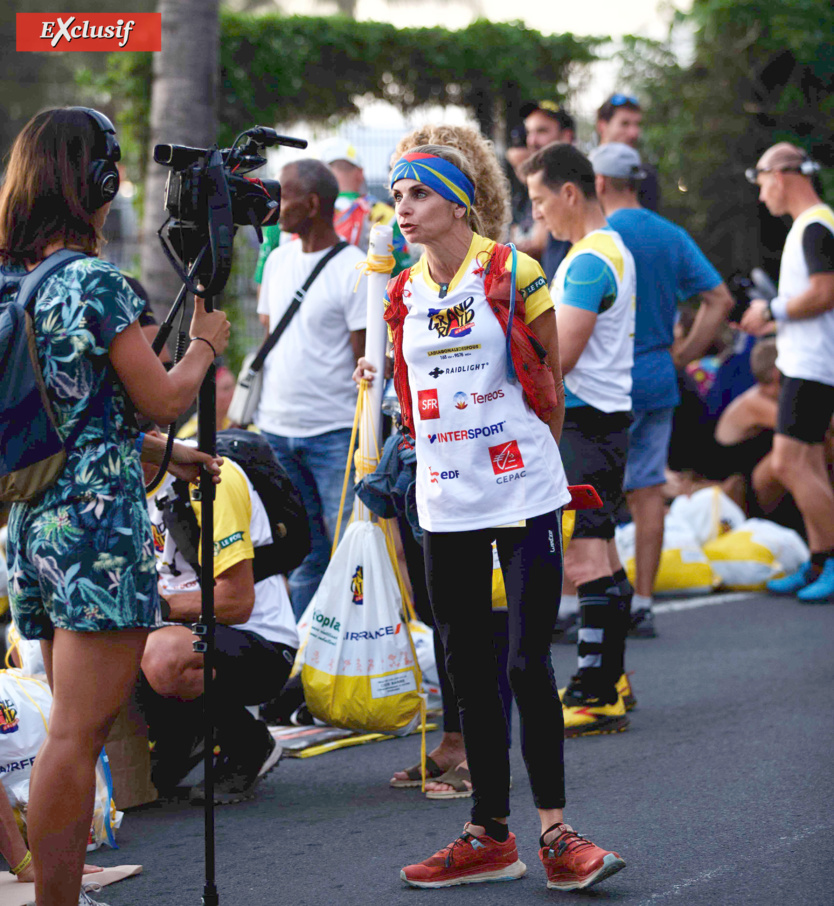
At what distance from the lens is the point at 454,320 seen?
324cm

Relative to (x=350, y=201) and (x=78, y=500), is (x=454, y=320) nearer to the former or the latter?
(x=78, y=500)

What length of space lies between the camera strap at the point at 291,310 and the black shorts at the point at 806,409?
2.81 m

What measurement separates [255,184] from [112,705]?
133 cm

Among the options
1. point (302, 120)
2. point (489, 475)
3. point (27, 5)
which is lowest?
point (489, 475)

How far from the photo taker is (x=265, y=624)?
4.29m

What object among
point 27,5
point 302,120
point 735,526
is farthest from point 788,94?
point 27,5

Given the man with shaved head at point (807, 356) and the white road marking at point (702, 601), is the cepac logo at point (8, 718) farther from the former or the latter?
the man with shaved head at point (807, 356)

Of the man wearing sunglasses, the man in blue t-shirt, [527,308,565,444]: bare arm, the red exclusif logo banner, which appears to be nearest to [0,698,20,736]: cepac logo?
[527,308,565,444]: bare arm

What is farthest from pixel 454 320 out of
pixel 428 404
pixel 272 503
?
pixel 272 503

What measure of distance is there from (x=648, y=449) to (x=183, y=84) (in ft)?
15.9

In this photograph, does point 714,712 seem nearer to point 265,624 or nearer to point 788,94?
point 265,624

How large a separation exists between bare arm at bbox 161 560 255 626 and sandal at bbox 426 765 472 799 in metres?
0.84

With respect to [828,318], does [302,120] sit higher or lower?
higher

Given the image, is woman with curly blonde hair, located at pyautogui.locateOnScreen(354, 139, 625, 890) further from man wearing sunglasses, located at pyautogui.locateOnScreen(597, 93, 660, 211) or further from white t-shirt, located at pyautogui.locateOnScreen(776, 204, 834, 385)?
man wearing sunglasses, located at pyautogui.locateOnScreen(597, 93, 660, 211)
